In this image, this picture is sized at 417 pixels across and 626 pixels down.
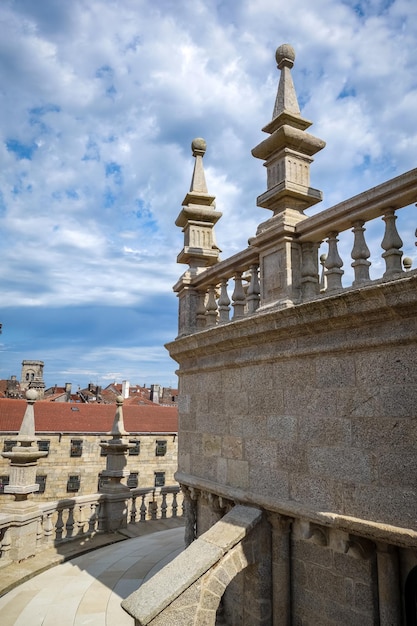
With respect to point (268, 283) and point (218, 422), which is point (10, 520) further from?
point (268, 283)

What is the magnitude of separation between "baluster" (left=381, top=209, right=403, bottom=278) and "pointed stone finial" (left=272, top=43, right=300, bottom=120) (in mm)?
2072

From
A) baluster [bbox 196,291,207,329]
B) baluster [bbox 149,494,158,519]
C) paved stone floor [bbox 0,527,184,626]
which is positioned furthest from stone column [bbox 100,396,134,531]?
baluster [bbox 196,291,207,329]

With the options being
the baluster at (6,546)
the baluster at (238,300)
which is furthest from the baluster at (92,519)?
the baluster at (238,300)

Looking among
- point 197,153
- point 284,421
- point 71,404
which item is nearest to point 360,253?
point 284,421

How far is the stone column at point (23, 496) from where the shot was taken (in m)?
7.91

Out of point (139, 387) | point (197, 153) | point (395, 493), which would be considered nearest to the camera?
point (395, 493)

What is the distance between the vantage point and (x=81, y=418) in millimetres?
35844

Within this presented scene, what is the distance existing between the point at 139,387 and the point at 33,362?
65.0ft

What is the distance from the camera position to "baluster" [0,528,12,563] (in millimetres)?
7824

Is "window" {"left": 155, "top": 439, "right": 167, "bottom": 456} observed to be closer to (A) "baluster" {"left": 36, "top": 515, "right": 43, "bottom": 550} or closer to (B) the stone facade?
(A) "baluster" {"left": 36, "top": 515, "right": 43, "bottom": 550}

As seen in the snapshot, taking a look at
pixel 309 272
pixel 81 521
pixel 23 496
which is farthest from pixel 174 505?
pixel 309 272

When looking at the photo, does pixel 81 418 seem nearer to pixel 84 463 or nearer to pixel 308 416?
pixel 84 463

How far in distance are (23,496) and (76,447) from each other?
86.7 ft

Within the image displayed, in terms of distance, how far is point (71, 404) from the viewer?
124 ft
